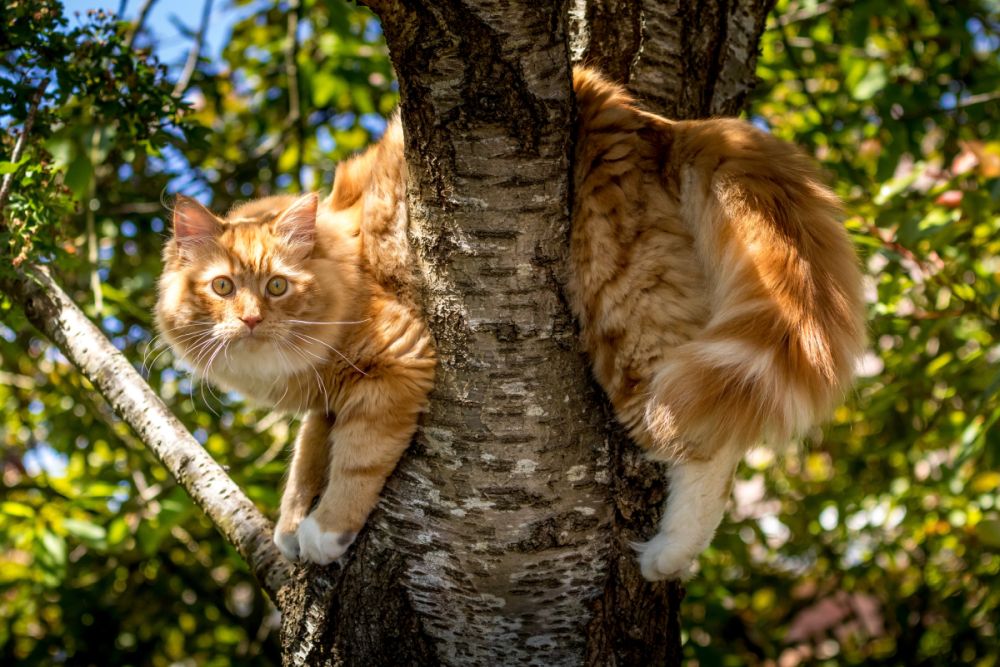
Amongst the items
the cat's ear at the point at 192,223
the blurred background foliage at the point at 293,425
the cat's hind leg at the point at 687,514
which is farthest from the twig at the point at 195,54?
the cat's hind leg at the point at 687,514

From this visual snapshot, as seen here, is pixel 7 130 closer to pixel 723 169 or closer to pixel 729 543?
pixel 723 169

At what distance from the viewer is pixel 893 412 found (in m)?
3.04

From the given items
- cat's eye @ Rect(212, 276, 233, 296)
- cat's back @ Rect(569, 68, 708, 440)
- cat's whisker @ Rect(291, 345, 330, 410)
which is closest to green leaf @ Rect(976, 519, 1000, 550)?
cat's back @ Rect(569, 68, 708, 440)

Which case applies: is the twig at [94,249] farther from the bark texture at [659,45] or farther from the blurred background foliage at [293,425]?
the bark texture at [659,45]

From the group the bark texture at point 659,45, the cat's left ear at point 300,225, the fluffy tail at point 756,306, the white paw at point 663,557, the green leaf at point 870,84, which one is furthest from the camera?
the green leaf at point 870,84

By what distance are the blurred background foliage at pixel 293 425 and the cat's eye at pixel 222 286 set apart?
403 millimetres

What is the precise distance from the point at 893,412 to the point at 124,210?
2768 mm

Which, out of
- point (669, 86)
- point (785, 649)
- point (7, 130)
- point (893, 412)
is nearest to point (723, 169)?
point (669, 86)

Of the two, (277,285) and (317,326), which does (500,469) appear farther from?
(277,285)

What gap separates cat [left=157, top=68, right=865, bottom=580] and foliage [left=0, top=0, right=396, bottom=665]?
23.8 inches

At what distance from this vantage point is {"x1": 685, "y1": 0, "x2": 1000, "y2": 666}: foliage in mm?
2289

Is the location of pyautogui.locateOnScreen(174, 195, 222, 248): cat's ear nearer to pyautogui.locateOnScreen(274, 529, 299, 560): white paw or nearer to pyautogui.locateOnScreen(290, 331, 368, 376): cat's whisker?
pyautogui.locateOnScreen(290, 331, 368, 376): cat's whisker

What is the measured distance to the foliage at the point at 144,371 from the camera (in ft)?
7.04

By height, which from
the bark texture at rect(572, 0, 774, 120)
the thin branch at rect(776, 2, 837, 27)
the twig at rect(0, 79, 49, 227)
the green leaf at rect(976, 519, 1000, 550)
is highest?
the bark texture at rect(572, 0, 774, 120)
